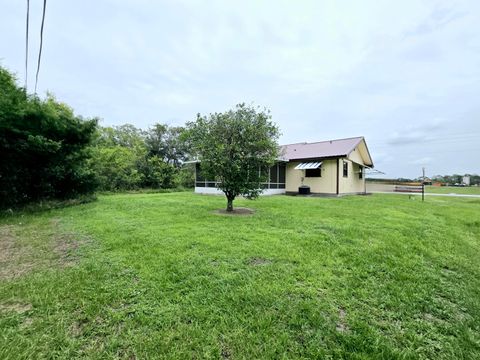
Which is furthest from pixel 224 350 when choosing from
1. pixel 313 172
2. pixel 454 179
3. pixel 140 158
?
pixel 454 179

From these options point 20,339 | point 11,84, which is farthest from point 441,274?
point 11,84

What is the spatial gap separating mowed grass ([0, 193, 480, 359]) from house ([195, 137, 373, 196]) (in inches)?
413

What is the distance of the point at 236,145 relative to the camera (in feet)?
25.1

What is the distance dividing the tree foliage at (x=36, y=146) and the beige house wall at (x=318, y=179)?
13.2 m

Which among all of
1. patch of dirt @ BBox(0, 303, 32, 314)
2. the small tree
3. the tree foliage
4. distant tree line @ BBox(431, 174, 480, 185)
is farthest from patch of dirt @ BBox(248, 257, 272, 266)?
distant tree line @ BBox(431, 174, 480, 185)

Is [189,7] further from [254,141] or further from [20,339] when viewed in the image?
[20,339]

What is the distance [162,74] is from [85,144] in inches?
240

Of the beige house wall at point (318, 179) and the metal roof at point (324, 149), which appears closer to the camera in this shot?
the beige house wall at point (318, 179)

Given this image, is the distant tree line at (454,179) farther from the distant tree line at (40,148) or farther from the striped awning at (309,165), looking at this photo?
the distant tree line at (40,148)

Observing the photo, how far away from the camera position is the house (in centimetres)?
1588

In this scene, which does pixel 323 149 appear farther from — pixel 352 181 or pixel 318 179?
pixel 352 181

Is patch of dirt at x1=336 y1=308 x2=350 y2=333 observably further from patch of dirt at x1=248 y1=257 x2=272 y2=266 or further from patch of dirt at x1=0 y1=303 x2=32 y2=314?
patch of dirt at x1=0 y1=303 x2=32 y2=314

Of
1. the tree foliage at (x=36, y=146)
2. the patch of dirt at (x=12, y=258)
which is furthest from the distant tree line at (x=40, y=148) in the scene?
the patch of dirt at (x=12, y=258)

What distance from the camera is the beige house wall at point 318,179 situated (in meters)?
15.9
